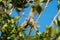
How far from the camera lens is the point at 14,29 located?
2305 mm

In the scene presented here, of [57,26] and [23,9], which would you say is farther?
[23,9]

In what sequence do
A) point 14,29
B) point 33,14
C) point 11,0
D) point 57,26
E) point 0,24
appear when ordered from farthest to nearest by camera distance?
point 11,0 < point 0,24 < point 14,29 < point 33,14 < point 57,26

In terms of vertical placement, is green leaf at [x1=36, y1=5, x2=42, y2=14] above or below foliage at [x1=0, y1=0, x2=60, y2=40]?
above

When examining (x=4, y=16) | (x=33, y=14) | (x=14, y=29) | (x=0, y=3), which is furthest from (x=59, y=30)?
(x=0, y=3)

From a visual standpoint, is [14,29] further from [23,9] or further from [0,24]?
[23,9]

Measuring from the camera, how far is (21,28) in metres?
2.36

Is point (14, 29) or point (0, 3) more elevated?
point (0, 3)

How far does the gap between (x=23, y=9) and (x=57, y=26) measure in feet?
4.33

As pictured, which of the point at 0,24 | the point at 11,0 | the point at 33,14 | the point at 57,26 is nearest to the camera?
the point at 57,26

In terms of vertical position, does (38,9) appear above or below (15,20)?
above

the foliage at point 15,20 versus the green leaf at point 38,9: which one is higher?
the green leaf at point 38,9

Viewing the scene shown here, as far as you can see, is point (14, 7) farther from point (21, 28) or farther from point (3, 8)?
point (21, 28)

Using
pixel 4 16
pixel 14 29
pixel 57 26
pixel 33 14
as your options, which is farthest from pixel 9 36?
pixel 57 26

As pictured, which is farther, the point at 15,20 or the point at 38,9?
the point at 15,20
